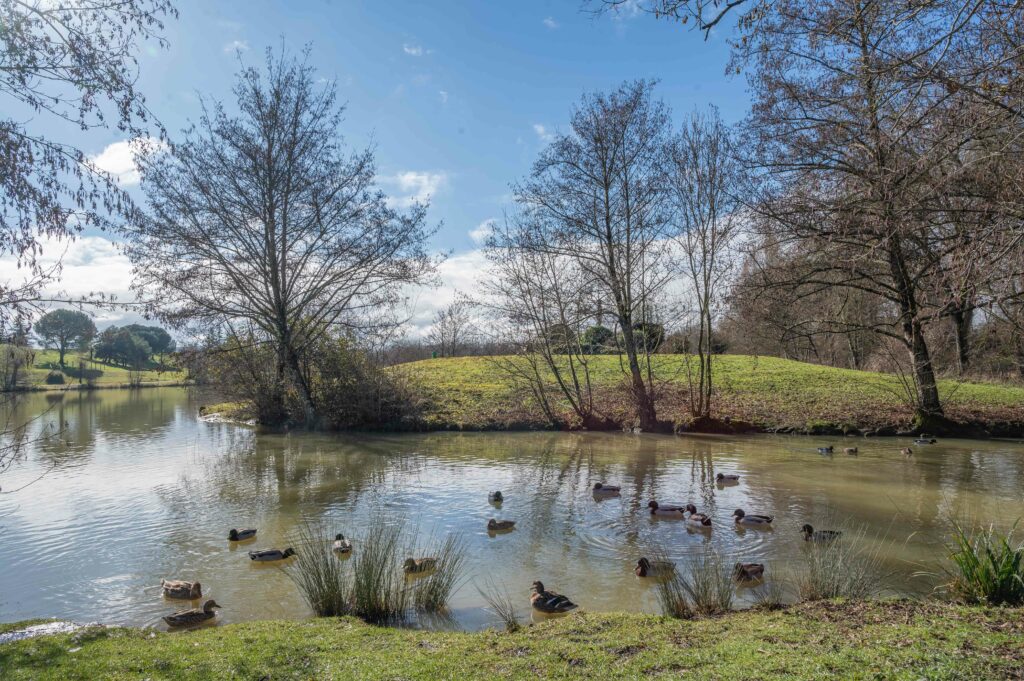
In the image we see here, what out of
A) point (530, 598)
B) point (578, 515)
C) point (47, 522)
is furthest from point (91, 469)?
point (530, 598)

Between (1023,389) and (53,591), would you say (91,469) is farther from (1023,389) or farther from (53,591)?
(1023,389)

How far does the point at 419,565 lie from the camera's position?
7527 millimetres

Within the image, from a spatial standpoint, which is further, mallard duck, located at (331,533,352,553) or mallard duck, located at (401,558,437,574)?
mallard duck, located at (331,533,352,553)

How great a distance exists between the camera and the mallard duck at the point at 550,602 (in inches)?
250

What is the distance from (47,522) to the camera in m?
10.7

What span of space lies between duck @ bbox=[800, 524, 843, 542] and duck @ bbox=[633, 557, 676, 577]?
2.41 meters

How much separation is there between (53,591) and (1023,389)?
97.6 ft

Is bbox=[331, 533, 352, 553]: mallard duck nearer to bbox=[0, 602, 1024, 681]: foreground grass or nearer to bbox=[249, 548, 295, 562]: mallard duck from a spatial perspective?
bbox=[249, 548, 295, 562]: mallard duck

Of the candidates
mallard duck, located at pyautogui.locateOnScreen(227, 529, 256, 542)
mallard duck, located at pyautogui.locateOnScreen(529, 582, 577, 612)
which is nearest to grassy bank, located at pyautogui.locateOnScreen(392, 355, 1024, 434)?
mallard duck, located at pyautogui.locateOnScreen(227, 529, 256, 542)

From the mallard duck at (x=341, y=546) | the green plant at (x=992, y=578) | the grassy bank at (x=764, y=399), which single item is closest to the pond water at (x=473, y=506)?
the mallard duck at (x=341, y=546)

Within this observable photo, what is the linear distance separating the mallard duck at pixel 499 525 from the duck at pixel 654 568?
2.69m

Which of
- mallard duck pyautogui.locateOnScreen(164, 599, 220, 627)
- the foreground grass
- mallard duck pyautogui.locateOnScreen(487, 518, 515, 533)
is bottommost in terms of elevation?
mallard duck pyautogui.locateOnScreen(164, 599, 220, 627)

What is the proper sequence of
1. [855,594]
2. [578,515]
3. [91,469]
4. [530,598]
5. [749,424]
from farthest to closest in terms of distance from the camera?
1. [749,424]
2. [91,469]
3. [578,515]
4. [530,598]
5. [855,594]

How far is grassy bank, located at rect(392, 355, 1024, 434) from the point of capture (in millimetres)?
20469
